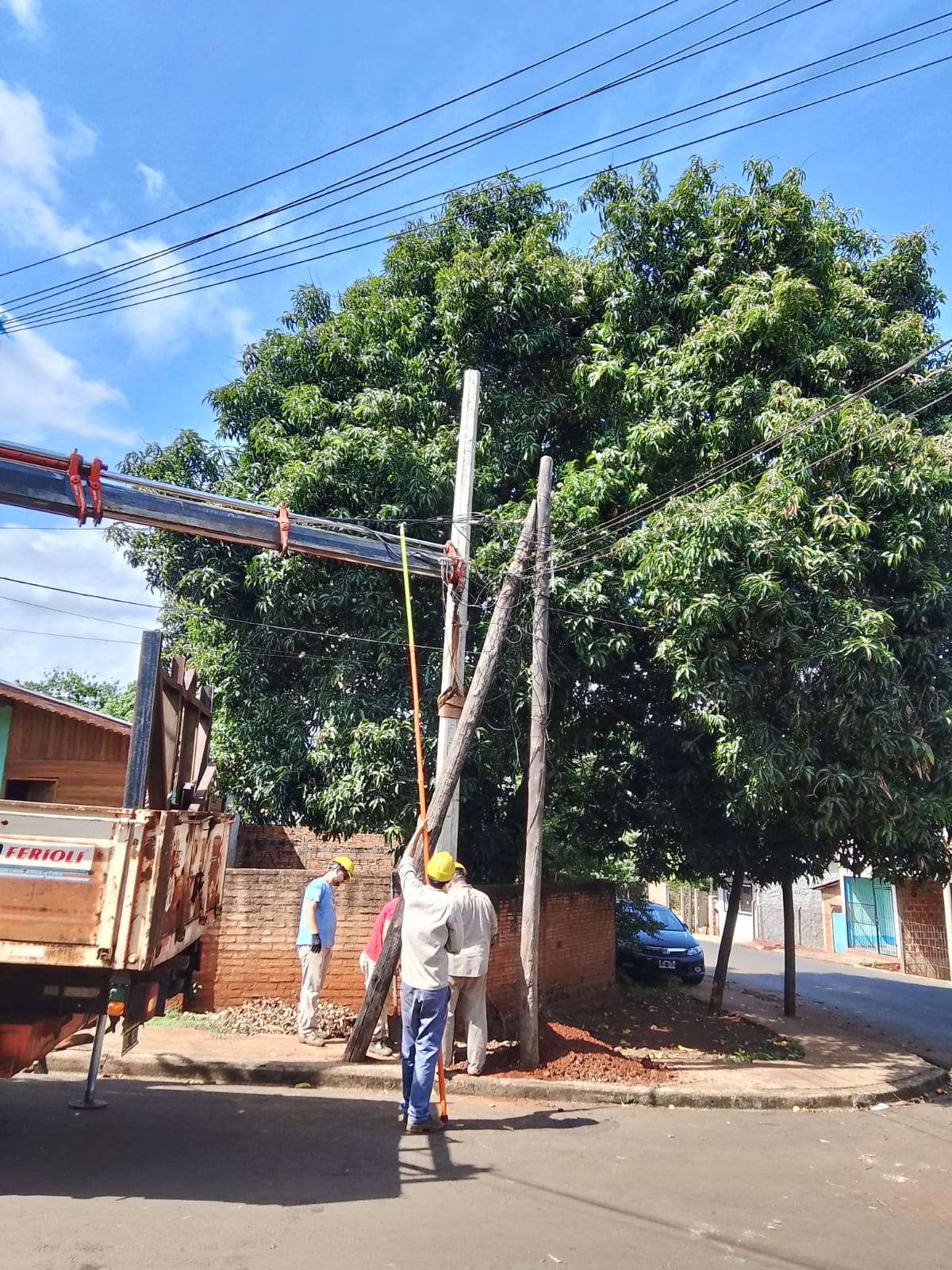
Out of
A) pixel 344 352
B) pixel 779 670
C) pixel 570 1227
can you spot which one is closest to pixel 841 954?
pixel 779 670

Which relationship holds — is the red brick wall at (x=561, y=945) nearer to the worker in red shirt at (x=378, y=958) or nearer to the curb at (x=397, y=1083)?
the worker in red shirt at (x=378, y=958)

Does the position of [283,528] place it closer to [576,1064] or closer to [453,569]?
[453,569]

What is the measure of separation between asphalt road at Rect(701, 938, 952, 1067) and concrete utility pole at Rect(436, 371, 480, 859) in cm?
741

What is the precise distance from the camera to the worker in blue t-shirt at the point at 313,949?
28.8ft

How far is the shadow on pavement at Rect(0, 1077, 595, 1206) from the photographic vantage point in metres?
4.92

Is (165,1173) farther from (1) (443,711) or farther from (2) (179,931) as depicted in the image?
(1) (443,711)

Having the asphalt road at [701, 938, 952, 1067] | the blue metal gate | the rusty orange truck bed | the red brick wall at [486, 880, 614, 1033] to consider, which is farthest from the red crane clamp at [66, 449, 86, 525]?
the blue metal gate

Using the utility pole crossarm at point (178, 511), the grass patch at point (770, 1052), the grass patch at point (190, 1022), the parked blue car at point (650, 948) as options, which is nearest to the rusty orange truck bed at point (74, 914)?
the utility pole crossarm at point (178, 511)

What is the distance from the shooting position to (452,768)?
8.47 m

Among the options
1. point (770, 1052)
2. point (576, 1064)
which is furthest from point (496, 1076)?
point (770, 1052)

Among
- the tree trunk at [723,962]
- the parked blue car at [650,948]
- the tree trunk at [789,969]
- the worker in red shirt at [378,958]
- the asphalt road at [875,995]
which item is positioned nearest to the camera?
the worker in red shirt at [378,958]

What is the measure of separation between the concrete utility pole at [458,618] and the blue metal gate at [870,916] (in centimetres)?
1993

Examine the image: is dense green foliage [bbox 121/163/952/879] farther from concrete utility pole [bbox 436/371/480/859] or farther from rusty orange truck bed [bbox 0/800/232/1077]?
rusty orange truck bed [bbox 0/800/232/1077]

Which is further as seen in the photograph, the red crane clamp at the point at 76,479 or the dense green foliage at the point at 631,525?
the dense green foliage at the point at 631,525
